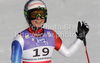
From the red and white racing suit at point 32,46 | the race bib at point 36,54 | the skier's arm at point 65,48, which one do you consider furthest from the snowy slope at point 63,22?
the race bib at point 36,54

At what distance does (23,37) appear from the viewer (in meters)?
6.30

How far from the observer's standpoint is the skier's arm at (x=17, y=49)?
20.2ft

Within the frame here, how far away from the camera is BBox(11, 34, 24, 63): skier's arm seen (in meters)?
6.15

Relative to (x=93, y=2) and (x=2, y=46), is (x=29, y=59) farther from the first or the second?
(x=93, y=2)

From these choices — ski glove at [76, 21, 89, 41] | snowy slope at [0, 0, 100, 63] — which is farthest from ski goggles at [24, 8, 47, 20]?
snowy slope at [0, 0, 100, 63]

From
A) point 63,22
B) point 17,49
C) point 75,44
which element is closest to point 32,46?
point 17,49

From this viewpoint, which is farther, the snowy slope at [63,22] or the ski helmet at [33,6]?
the snowy slope at [63,22]

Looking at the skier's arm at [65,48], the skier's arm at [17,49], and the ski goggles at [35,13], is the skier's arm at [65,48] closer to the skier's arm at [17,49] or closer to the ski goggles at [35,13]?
the ski goggles at [35,13]

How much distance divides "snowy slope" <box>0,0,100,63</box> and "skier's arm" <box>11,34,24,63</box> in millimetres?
2008

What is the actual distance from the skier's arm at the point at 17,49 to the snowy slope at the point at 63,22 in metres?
2.01

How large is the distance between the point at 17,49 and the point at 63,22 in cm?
354

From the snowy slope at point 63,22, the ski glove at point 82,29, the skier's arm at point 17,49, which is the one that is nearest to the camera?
the skier's arm at point 17,49

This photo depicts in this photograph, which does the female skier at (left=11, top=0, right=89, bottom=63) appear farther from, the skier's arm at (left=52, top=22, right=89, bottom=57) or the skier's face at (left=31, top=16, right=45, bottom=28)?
the skier's arm at (left=52, top=22, right=89, bottom=57)

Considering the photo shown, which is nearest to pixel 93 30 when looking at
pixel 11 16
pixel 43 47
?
pixel 11 16
